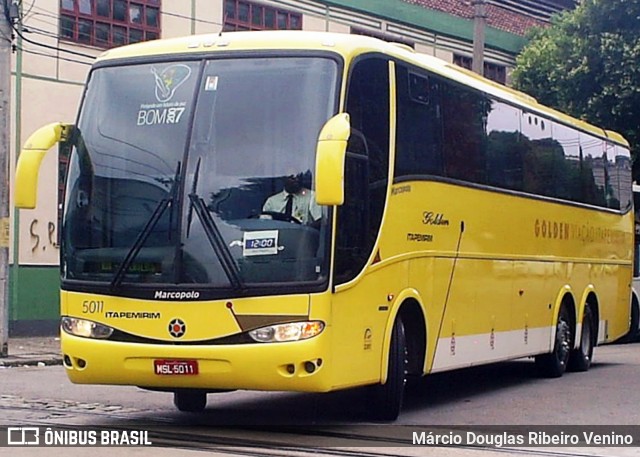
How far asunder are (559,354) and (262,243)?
8.28m

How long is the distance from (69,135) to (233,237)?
6.68 ft

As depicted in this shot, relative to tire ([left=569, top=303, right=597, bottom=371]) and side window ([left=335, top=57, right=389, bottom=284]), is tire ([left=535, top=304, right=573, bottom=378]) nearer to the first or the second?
tire ([left=569, top=303, right=597, bottom=371])

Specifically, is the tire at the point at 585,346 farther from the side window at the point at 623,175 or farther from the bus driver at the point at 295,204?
the bus driver at the point at 295,204

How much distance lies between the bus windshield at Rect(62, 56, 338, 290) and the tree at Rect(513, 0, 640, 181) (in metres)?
21.3

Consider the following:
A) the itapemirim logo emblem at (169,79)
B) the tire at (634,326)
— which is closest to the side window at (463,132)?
the itapemirim logo emblem at (169,79)

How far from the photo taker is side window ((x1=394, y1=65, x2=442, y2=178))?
12.1m

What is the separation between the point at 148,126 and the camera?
10992mm

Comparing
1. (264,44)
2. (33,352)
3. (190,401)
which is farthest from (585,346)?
(264,44)

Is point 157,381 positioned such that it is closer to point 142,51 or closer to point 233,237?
point 233,237

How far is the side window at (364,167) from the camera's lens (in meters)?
10.8

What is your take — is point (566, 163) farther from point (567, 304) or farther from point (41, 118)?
point (41, 118)

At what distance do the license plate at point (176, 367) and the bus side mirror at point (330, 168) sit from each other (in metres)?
1.81

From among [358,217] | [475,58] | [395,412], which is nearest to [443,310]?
[395,412]
